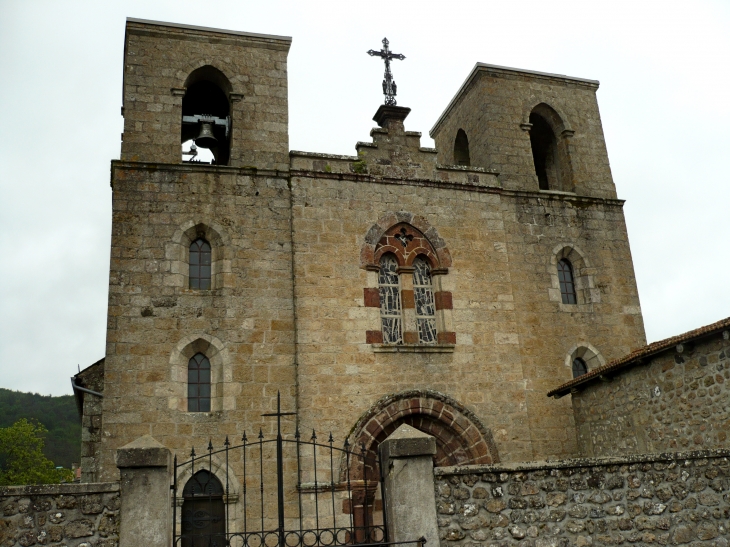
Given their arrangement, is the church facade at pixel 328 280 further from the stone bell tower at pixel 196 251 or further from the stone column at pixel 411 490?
the stone column at pixel 411 490

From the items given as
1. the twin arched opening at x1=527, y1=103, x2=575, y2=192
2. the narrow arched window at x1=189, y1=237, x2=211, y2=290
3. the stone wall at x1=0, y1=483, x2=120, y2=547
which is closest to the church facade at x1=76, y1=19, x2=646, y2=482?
the narrow arched window at x1=189, y1=237, x2=211, y2=290

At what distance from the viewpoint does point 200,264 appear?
13031mm

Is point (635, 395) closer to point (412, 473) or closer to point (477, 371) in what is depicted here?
point (477, 371)

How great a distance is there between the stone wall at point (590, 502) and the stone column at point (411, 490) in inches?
4.7

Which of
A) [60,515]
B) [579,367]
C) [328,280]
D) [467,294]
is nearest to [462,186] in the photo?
[467,294]

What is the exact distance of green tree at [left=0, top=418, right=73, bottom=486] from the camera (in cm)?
3222

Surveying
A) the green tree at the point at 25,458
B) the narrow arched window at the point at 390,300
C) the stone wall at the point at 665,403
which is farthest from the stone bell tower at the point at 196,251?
the green tree at the point at 25,458

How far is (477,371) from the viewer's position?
13328 mm

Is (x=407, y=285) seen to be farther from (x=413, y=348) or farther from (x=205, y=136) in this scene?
(x=205, y=136)

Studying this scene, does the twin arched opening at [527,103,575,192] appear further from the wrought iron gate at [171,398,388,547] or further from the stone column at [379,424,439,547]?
the stone column at [379,424,439,547]

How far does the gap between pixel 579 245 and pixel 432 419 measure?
5355 mm

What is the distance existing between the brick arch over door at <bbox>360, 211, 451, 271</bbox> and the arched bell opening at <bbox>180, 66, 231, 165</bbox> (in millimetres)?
3440

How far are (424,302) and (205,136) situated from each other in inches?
215

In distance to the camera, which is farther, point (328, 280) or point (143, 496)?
point (328, 280)
